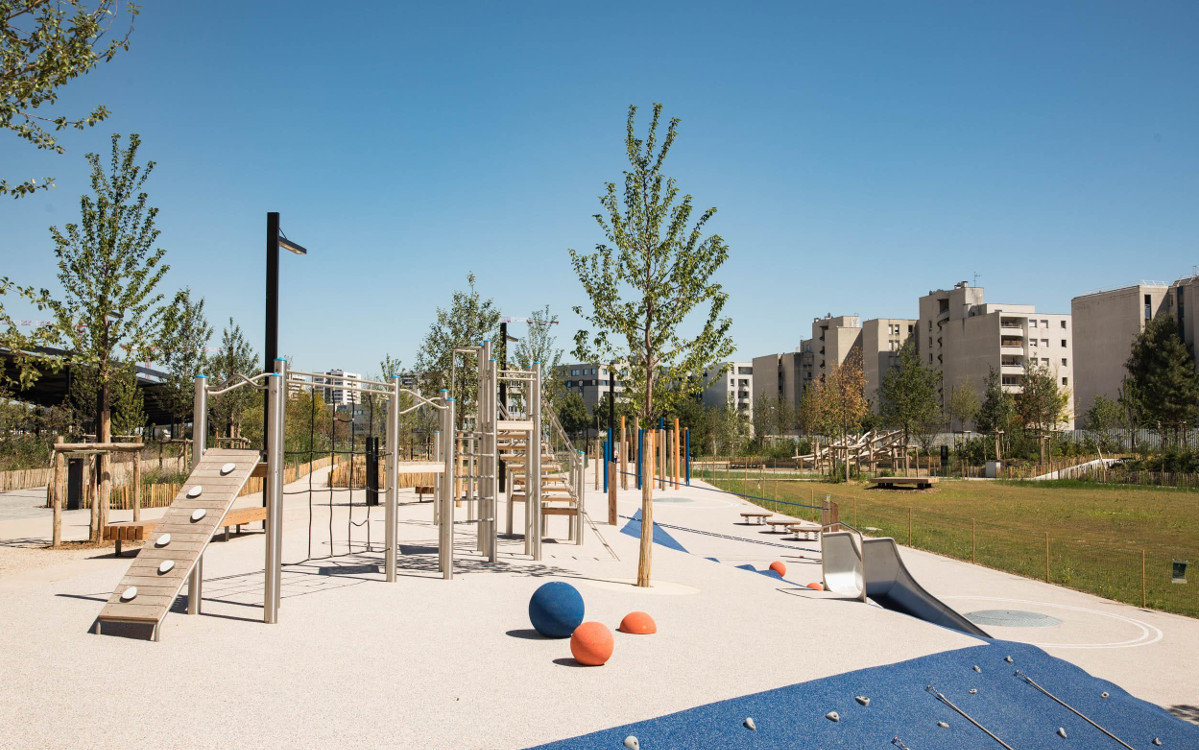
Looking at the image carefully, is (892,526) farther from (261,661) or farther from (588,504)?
(261,661)

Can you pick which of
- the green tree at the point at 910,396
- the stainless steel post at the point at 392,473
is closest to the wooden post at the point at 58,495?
the stainless steel post at the point at 392,473

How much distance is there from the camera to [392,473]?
12703mm

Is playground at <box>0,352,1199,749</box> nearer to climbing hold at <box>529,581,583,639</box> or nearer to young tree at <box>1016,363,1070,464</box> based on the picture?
climbing hold at <box>529,581,583,639</box>

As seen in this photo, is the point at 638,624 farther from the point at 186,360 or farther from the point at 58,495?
the point at 186,360

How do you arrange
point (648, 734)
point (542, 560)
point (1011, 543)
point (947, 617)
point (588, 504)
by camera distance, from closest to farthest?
point (648, 734)
point (947, 617)
point (542, 560)
point (1011, 543)
point (588, 504)

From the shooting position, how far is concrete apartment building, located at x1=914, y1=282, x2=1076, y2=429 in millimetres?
92875

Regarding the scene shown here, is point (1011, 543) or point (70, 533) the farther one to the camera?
point (1011, 543)

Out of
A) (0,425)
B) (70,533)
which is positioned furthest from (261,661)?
(0,425)

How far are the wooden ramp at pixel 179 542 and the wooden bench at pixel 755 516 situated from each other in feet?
58.6

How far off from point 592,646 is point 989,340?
3748 inches

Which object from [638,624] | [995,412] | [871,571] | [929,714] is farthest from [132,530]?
[995,412]

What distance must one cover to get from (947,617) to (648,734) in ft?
26.9

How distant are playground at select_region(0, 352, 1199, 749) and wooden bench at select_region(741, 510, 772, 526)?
9462 mm

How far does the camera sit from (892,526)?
88.1ft
